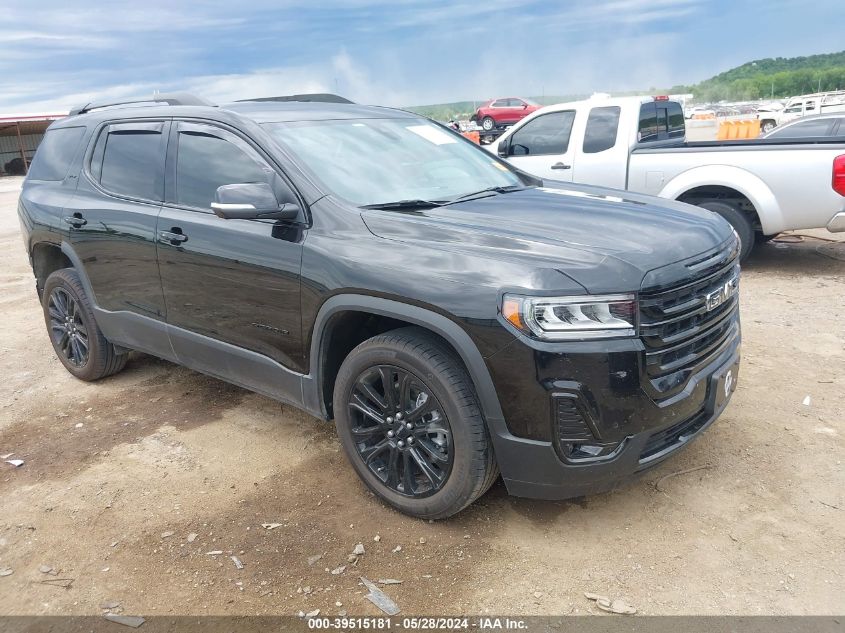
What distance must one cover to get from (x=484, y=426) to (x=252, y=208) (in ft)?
4.86

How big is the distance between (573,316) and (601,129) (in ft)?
19.6

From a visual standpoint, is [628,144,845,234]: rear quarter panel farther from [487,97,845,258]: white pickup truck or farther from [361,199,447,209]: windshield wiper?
[361,199,447,209]: windshield wiper

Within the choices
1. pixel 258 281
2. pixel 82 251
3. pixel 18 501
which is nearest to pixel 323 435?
pixel 258 281

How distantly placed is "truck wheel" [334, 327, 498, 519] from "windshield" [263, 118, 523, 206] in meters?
0.83

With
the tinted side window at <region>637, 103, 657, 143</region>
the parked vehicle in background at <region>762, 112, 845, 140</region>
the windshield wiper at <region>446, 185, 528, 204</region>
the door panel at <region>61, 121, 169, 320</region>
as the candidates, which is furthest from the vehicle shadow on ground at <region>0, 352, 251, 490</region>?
the parked vehicle in background at <region>762, 112, 845, 140</region>

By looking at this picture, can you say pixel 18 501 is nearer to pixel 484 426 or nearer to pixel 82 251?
pixel 82 251

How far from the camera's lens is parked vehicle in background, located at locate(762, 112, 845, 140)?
11016mm

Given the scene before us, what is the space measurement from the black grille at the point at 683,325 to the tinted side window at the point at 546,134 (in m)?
5.39

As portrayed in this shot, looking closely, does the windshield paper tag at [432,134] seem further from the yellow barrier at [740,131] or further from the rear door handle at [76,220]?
the yellow barrier at [740,131]

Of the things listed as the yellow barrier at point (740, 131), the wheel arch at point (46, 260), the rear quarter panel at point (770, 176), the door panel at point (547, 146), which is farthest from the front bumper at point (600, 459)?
the yellow barrier at point (740, 131)

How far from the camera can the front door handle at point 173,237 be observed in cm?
387

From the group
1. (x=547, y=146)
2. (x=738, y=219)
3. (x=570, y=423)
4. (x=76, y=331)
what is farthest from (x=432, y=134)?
(x=547, y=146)

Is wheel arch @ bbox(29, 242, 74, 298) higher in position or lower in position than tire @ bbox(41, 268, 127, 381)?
higher

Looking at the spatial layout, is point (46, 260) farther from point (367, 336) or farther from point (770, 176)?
point (770, 176)
